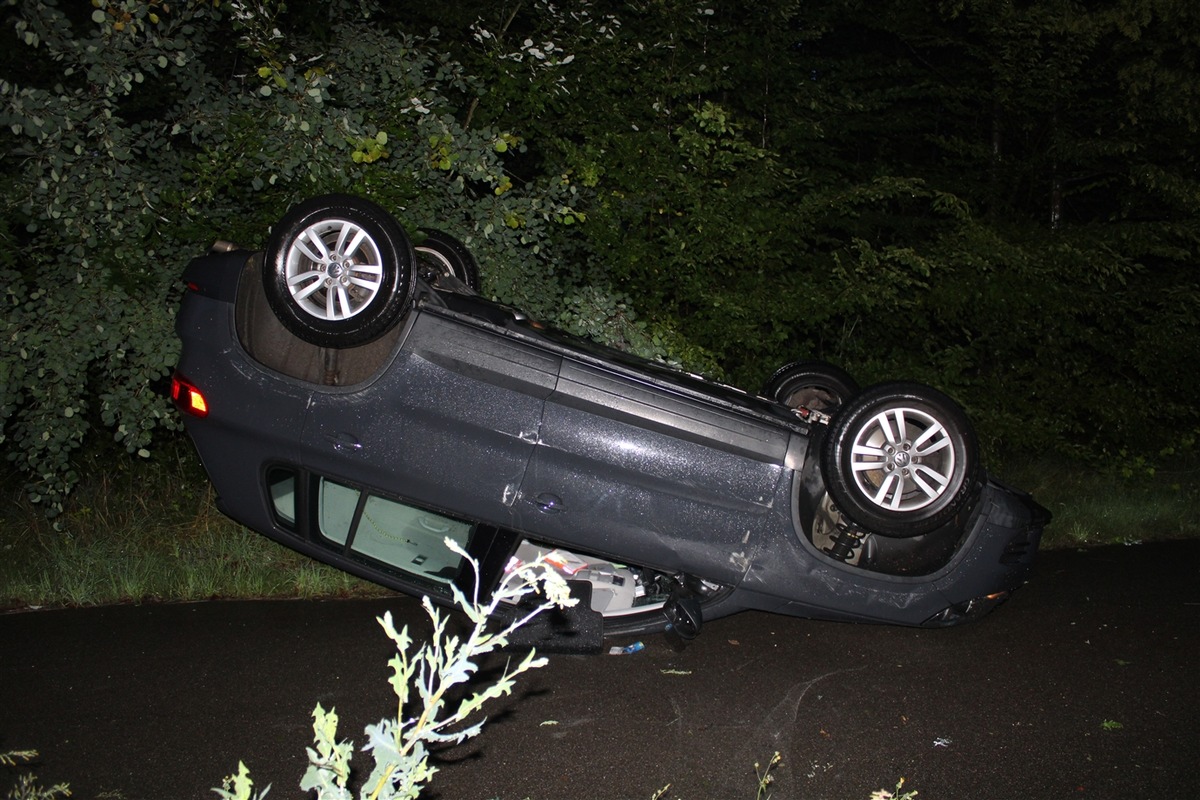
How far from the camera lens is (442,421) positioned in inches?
182

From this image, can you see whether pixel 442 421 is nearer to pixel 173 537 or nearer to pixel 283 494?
pixel 283 494

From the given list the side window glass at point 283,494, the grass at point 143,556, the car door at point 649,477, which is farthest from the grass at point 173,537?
the car door at point 649,477

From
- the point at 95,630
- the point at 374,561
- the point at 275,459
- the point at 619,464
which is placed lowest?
the point at 95,630

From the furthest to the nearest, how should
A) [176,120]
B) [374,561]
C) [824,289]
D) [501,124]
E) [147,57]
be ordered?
[824,289]
[501,124]
[176,120]
[147,57]
[374,561]

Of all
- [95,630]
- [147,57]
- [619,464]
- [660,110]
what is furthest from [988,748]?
[147,57]

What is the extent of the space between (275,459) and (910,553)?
3217 mm

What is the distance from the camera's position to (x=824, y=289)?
328 inches

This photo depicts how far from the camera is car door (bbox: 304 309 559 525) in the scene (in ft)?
15.1

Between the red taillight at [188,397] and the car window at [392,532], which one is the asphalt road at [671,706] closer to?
the car window at [392,532]

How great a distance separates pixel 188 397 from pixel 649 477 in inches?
93.4

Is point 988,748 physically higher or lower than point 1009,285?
lower

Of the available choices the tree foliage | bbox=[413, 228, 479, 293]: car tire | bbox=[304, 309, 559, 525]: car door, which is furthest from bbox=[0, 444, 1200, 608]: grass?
bbox=[413, 228, 479, 293]: car tire

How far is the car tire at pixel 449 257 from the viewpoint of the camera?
6.38m

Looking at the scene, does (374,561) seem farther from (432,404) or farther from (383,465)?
(432,404)
